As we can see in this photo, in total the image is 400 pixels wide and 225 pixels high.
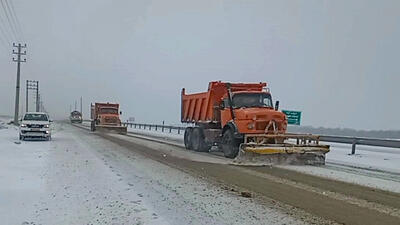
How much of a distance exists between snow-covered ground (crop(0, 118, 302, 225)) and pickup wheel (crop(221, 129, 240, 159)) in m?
5.94

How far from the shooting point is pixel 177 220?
7.61 meters

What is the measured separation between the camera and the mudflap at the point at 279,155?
56.8ft

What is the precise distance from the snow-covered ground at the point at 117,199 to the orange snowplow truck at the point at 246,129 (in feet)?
15.4

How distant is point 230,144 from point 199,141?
15.3ft

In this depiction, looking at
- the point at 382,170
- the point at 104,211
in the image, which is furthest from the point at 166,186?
the point at 382,170

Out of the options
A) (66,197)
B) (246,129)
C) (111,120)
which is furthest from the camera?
(111,120)

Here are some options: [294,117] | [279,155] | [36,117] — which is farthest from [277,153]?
[36,117]

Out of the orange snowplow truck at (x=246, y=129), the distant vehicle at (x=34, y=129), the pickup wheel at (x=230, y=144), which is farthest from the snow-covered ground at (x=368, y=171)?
the distant vehicle at (x=34, y=129)

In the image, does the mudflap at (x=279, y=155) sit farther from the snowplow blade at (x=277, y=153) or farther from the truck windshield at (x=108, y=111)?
the truck windshield at (x=108, y=111)

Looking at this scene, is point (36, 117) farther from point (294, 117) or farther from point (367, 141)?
point (367, 141)

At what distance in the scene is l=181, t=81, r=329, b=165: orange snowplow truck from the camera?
17.6 meters

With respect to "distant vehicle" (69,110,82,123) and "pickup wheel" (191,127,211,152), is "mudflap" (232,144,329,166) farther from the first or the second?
"distant vehicle" (69,110,82,123)

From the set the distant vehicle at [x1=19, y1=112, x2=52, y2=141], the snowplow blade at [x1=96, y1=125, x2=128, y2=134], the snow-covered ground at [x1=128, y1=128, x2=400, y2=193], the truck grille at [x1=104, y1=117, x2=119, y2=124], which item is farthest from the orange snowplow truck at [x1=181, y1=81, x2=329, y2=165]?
the truck grille at [x1=104, y1=117, x2=119, y2=124]

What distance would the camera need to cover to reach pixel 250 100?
20.9 meters
